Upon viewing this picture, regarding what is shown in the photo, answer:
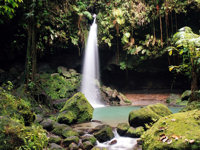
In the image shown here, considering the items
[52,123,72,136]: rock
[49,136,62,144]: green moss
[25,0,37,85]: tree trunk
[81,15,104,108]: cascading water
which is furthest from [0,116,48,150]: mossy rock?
[81,15,104,108]: cascading water

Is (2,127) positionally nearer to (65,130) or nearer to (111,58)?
(65,130)

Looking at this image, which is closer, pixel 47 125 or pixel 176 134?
pixel 176 134

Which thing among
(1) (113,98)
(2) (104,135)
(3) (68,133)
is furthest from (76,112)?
(1) (113,98)

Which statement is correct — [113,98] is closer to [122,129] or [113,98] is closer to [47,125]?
[122,129]

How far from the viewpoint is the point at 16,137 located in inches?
94.7

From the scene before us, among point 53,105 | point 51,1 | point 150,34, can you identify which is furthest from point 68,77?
point 150,34

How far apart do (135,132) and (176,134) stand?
2316 mm

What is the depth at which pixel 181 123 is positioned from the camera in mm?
3258

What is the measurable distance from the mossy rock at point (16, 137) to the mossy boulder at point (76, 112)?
372cm

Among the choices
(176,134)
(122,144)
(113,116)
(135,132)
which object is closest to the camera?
(176,134)

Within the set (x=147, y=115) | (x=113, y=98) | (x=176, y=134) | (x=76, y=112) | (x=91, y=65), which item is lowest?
(x=113, y=98)

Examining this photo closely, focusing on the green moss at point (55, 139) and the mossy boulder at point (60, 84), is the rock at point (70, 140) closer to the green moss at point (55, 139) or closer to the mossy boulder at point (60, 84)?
the green moss at point (55, 139)

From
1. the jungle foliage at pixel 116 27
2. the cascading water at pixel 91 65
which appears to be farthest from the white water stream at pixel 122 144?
the cascading water at pixel 91 65

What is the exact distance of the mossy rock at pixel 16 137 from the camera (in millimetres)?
2318
